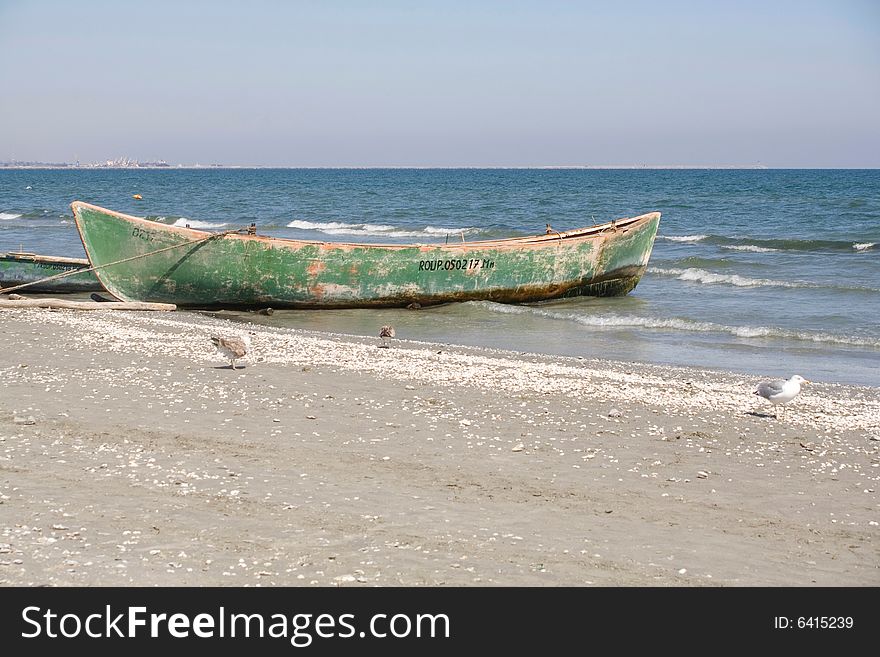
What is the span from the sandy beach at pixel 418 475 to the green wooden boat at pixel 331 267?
15.0 feet

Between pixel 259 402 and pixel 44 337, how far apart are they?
161 inches

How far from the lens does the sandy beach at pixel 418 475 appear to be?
4680 millimetres

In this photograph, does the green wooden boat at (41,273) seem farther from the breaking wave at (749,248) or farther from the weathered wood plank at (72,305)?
the breaking wave at (749,248)

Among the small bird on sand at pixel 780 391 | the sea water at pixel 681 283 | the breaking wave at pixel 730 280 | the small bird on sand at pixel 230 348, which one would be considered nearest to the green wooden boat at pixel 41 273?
the sea water at pixel 681 283

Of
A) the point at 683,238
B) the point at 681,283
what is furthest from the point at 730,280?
the point at 683,238

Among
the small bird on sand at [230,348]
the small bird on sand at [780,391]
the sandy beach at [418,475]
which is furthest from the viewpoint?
the small bird on sand at [230,348]

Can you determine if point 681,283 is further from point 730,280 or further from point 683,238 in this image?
point 683,238

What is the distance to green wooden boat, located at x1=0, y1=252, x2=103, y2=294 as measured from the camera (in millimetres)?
15664

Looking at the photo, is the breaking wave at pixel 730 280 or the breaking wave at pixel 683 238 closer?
the breaking wave at pixel 730 280

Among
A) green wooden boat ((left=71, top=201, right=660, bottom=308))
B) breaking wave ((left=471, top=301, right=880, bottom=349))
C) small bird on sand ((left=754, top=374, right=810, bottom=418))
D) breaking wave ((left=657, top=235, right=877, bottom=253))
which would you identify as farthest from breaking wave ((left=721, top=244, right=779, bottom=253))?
small bird on sand ((left=754, top=374, right=810, bottom=418))

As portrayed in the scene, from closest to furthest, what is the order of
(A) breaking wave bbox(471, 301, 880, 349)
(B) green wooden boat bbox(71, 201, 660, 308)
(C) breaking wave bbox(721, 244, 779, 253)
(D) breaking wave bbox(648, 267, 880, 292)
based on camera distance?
(A) breaking wave bbox(471, 301, 880, 349)
(B) green wooden boat bbox(71, 201, 660, 308)
(D) breaking wave bbox(648, 267, 880, 292)
(C) breaking wave bbox(721, 244, 779, 253)

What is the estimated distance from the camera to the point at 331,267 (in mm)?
14984

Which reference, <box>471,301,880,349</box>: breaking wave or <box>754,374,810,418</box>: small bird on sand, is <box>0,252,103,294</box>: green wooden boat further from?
<box>754,374,810,418</box>: small bird on sand

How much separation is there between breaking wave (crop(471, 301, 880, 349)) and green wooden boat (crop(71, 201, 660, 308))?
2.00 ft
